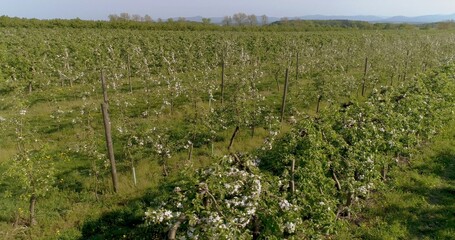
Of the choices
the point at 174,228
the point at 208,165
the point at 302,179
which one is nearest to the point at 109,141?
the point at 208,165

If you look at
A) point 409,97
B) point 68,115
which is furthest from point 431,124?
point 68,115

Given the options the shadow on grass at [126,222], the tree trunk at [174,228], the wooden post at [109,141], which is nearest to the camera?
the tree trunk at [174,228]

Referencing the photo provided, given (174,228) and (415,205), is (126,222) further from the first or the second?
(415,205)

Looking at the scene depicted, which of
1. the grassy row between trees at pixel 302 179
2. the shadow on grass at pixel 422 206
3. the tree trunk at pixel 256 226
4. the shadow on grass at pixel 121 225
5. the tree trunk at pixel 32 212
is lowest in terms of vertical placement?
the shadow on grass at pixel 422 206

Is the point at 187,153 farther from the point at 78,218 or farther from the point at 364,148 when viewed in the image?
the point at 364,148

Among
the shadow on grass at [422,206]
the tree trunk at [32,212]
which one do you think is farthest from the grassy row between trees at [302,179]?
the tree trunk at [32,212]

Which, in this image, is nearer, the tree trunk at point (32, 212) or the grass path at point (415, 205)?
the tree trunk at point (32, 212)

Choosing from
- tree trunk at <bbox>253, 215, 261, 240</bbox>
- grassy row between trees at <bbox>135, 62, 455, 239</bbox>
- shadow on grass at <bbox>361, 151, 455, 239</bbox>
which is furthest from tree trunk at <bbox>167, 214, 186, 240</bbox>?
shadow on grass at <bbox>361, 151, 455, 239</bbox>

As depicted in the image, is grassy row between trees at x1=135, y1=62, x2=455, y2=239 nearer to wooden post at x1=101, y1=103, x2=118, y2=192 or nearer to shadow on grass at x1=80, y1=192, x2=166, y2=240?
shadow on grass at x1=80, y1=192, x2=166, y2=240

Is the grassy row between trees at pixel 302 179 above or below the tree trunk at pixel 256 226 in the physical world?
above

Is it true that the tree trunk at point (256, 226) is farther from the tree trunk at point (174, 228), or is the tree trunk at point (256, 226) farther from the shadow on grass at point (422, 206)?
the shadow on grass at point (422, 206)
